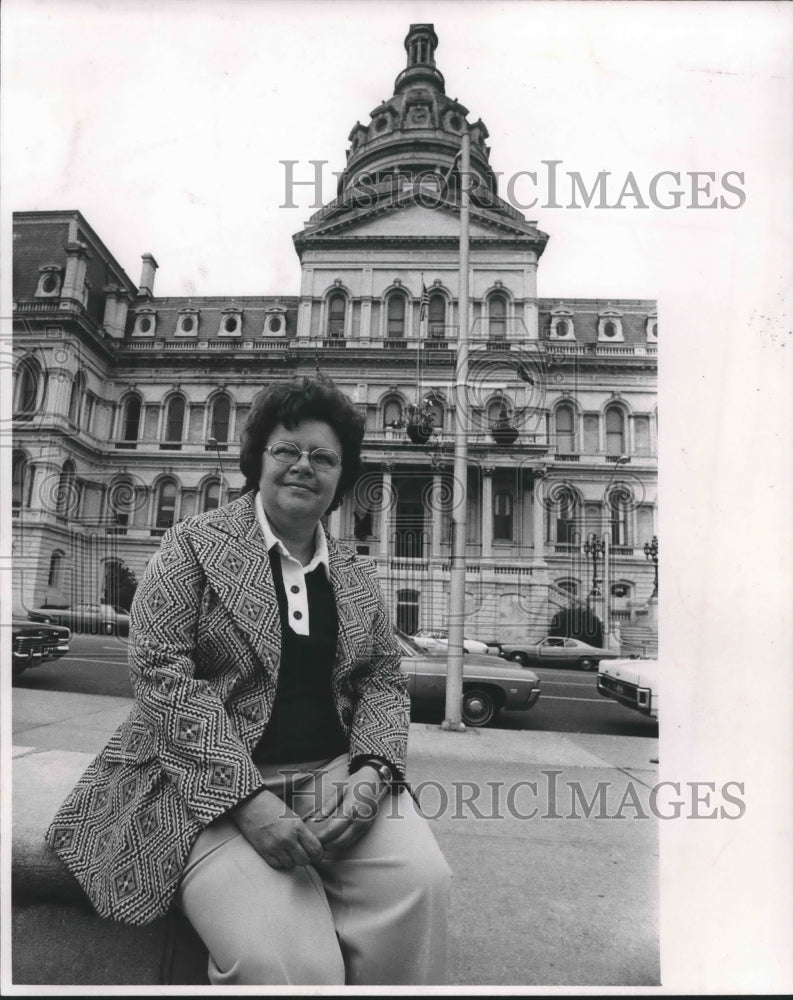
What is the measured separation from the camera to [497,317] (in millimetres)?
3830

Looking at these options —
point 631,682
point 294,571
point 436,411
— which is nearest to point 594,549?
point 631,682

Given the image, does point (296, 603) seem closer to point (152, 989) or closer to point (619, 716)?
point (152, 989)

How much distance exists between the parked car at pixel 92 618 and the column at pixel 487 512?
2074 millimetres

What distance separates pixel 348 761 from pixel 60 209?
234cm

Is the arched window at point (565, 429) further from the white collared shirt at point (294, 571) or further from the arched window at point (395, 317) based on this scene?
the white collared shirt at point (294, 571)

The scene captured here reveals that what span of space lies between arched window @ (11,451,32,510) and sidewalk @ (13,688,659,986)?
0.87 meters

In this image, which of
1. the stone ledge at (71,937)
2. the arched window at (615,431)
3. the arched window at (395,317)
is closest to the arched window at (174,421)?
the arched window at (395,317)

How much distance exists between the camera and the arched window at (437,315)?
3.78 m

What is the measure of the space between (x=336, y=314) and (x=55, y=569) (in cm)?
191

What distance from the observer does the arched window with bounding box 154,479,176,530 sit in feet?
10.7

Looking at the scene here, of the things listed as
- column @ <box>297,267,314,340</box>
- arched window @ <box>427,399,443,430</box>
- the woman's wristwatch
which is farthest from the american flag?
the woman's wristwatch

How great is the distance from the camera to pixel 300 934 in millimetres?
1414

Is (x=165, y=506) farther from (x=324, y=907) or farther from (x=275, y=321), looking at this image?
(x=324, y=907)

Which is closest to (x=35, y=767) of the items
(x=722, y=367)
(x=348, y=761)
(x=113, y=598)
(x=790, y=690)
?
(x=113, y=598)
